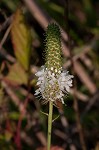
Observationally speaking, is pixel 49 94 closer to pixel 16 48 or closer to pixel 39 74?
pixel 39 74

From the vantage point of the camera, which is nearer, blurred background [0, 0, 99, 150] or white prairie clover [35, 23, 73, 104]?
white prairie clover [35, 23, 73, 104]

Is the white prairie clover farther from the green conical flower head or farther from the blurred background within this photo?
the blurred background

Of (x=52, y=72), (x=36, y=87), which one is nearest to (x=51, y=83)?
(x=52, y=72)

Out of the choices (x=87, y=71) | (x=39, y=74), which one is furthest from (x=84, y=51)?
(x=39, y=74)

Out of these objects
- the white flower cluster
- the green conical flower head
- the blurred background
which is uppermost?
the blurred background

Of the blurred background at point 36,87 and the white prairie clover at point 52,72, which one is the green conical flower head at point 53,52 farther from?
the blurred background at point 36,87

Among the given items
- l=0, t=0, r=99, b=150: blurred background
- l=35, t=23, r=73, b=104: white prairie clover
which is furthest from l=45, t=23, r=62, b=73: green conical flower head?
l=0, t=0, r=99, b=150: blurred background

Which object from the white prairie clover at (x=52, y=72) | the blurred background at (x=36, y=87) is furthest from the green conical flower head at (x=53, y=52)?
the blurred background at (x=36, y=87)

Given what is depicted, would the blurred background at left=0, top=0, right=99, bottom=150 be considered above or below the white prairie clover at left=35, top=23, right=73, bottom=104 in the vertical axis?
above
